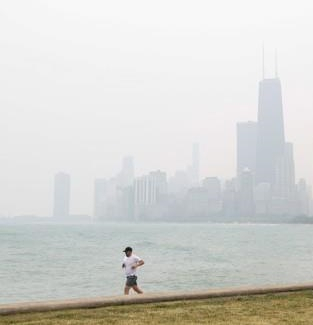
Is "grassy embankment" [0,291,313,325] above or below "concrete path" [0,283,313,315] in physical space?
below

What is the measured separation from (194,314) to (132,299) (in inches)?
63.1

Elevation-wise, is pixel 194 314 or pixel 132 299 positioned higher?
pixel 132 299

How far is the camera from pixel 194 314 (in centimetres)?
988

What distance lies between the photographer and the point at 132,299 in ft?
36.0

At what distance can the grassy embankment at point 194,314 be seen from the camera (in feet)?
30.4

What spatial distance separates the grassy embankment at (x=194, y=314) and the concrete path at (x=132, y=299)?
0.26 metres

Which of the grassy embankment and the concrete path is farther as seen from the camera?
the concrete path

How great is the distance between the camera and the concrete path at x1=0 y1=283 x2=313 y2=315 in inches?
397

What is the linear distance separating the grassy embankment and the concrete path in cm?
26

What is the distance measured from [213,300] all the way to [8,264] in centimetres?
4703

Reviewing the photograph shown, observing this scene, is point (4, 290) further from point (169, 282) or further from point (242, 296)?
point (242, 296)

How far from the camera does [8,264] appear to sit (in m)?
54.8

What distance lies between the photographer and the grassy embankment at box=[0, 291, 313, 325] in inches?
365

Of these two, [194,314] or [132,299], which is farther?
[132,299]
